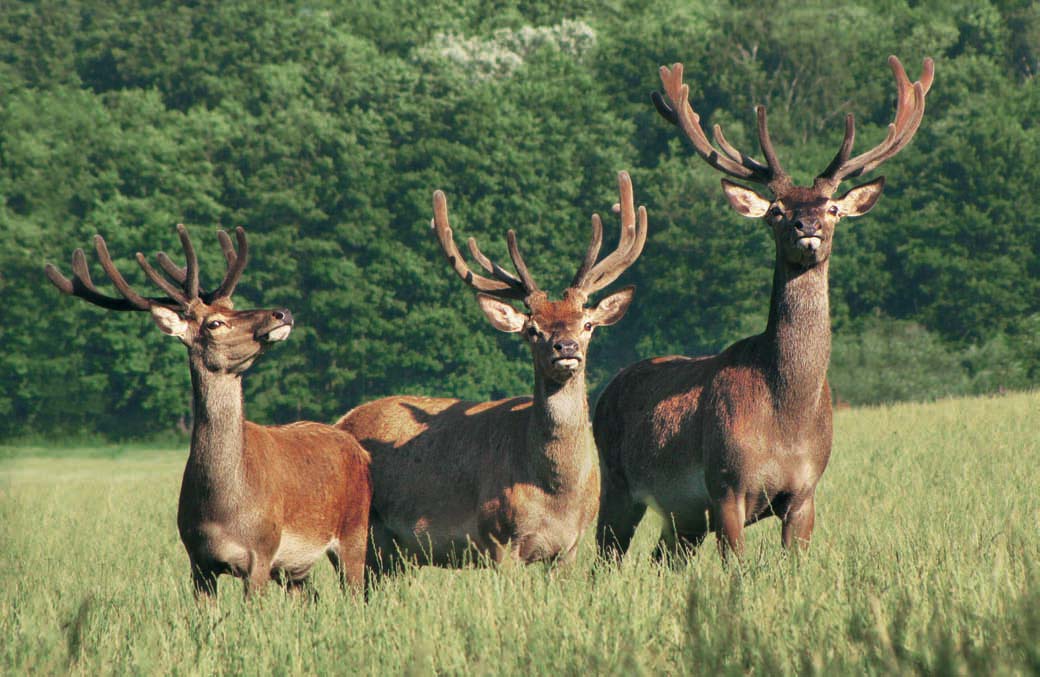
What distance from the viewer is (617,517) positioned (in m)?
8.03

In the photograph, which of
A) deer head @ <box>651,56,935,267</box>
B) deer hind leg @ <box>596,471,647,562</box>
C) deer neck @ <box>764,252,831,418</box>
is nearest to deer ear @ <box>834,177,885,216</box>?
deer head @ <box>651,56,935,267</box>

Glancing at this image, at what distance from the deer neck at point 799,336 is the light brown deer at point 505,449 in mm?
858

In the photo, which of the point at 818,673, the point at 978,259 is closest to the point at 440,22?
the point at 978,259

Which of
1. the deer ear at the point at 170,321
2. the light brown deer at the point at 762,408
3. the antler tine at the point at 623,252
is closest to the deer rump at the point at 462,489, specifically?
the light brown deer at the point at 762,408

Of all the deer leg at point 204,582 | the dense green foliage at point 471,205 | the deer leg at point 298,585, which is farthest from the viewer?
the dense green foliage at point 471,205

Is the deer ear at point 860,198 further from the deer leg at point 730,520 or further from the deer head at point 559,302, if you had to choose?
the deer leg at point 730,520

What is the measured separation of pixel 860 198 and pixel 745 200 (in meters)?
0.63

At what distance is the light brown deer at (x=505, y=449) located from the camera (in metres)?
6.93

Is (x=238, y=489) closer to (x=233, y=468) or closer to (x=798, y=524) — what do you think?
(x=233, y=468)

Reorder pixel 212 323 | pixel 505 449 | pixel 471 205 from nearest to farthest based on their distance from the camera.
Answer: pixel 212 323, pixel 505 449, pixel 471 205

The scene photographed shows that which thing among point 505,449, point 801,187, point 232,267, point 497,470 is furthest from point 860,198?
point 232,267

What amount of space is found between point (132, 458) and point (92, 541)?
25.0 m

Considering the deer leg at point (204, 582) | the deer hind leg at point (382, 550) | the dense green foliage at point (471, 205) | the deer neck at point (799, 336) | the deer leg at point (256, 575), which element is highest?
the deer neck at point (799, 336)

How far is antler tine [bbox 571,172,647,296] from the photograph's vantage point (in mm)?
7605
